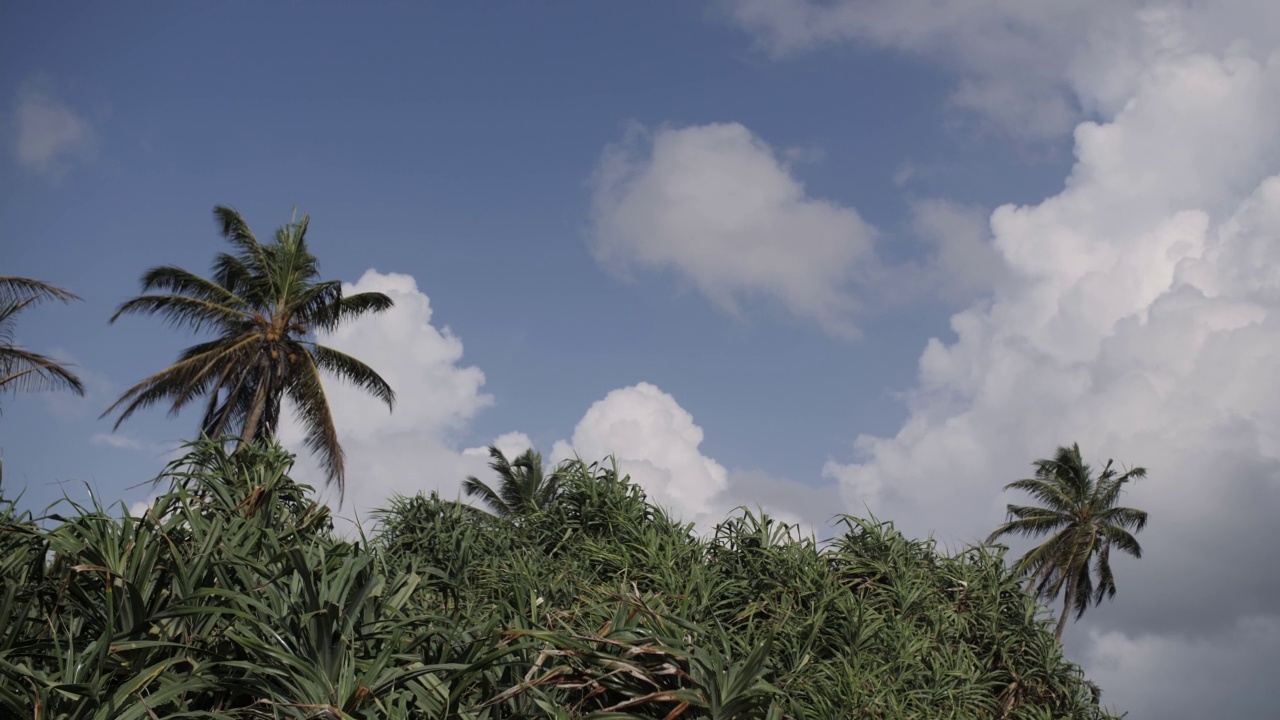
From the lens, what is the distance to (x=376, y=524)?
11.0 metres

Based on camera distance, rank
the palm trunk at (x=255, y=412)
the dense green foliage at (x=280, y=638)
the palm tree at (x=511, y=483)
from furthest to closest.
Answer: the palm tree at (x=511, y=483) < the palm trunk at (x=255, y=412) < the dense green foliage at (x=280, y=638)

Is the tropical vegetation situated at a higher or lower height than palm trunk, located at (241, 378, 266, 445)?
lower

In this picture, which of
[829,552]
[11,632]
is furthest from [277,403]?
[11,632]

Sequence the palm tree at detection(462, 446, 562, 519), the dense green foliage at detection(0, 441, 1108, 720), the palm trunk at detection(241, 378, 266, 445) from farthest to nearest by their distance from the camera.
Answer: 1. the palm tree at detection(462, 446, 562, 519)
2. the palm trunk at detection(241, 378, 266, 445)
3. the dense green foliage at detection(0, 441, 1108, 720)

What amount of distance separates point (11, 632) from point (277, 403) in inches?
941

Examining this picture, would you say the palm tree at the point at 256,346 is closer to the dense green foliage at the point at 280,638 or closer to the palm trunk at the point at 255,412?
the palm trunk at the point at 255,412

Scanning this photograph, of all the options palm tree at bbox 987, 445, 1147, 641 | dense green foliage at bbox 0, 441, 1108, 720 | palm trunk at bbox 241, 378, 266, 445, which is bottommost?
dense green foliage at bbox 0, 441, 1108, 720

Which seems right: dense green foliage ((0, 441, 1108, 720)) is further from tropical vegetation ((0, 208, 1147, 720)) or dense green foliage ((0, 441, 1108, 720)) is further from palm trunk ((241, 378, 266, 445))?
palm trunk ((241, 378, 266, 445))

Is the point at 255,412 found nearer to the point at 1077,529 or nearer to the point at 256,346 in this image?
the point at 256,346

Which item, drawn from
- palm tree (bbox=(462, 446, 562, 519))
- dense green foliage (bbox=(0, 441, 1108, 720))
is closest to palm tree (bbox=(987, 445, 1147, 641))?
palm tree (bbox=(462, 446, 562, 519))

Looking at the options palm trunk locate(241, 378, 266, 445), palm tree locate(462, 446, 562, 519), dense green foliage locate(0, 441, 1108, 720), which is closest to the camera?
dense green foliage locate(0, 441, 1108, 720)

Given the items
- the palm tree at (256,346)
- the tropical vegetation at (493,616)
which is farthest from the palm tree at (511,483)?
the tropical vegetation at (493,616)

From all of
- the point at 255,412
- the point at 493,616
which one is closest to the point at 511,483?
the point at 255,412

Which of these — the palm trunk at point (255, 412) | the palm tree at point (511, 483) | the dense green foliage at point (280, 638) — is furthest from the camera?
the palm tree at point (511, 483)
